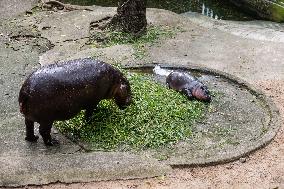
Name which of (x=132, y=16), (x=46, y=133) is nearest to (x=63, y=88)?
(x=46, y=133)

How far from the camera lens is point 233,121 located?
834cm

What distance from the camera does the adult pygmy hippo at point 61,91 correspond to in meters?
7.07

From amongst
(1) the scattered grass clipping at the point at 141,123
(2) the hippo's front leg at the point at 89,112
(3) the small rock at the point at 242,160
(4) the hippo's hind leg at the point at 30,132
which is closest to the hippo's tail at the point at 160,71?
(1) the scattered grass clipping at the point at 141,123

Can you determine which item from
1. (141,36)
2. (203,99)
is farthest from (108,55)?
(203,99)

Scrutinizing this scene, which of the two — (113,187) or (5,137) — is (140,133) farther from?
(5,137)

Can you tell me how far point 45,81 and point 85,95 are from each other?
2.10 feet

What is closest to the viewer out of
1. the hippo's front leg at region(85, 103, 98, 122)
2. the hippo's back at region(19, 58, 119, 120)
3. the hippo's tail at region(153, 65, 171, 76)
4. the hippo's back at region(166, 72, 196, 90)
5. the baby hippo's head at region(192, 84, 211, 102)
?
the hippo's back at region(19, 58, 119, 120)

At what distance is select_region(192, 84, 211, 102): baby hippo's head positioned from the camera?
8.70 m

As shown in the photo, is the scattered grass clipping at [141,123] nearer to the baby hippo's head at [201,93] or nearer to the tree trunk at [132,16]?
the baby hippo's head at [201,93]

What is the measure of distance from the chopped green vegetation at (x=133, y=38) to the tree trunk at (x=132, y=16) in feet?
0.50

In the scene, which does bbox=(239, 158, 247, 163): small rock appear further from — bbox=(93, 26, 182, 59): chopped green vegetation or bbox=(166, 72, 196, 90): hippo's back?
bbox=(93, 26, 182, 59): chopped green vegetation

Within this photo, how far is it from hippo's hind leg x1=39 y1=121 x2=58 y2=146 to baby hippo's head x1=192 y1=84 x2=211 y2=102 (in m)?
2.55

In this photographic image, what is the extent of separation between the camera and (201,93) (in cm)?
869

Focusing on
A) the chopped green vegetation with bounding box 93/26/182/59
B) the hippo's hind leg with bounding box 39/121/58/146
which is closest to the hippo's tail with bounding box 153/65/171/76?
the chopped green vegetation with bounding box 93/26/182/59
